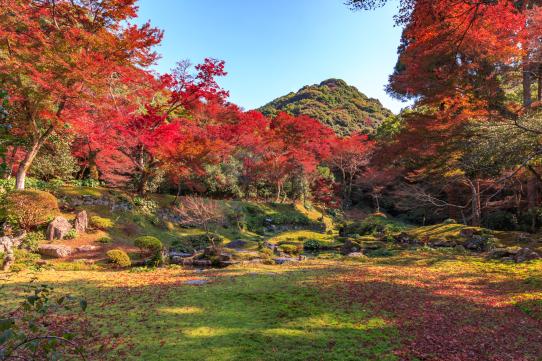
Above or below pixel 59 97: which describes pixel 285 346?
below

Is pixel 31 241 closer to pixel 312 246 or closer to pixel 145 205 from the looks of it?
pixel 145 205

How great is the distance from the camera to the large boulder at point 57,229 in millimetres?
11039

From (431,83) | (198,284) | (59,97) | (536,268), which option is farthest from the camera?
(431,83)

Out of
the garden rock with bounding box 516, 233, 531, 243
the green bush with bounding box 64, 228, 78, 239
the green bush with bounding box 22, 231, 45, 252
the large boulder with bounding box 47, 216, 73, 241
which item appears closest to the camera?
the green bush with bounding box 22, 231, 45, 252

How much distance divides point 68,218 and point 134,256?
372 cm

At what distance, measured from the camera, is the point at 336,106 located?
56.1 m

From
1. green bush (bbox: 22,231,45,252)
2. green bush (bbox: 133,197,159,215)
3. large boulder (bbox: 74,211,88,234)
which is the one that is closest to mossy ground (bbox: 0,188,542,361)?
green bush (bbox: 22,231,45,252)

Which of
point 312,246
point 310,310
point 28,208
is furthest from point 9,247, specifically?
point 312,246

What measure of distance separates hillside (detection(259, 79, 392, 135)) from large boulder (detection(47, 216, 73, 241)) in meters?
37.7

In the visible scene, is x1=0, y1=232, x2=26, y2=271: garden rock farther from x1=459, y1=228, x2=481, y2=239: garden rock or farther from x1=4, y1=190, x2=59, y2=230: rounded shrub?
x1=459, y1=228, x2=481, y2=239: garden rock

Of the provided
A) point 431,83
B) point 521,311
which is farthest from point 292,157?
point 521,311

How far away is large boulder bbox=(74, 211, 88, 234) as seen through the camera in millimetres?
11945

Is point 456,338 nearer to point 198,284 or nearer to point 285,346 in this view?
point 285,346

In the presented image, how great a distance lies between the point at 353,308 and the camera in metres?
5.44
